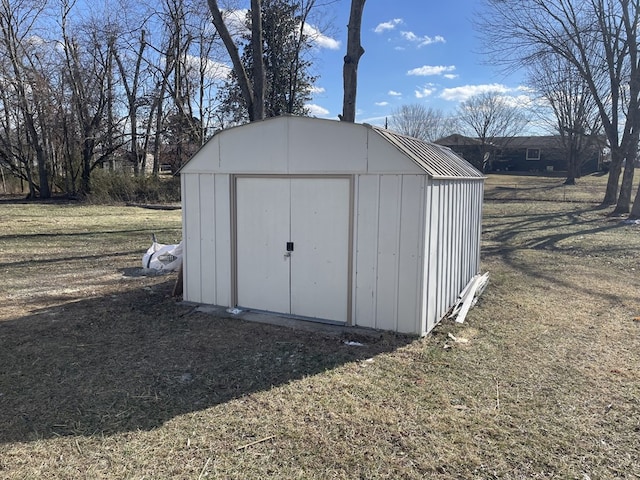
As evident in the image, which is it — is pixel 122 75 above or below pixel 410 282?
above

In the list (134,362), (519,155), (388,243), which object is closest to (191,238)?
(134,362)

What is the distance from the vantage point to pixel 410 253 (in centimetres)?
513

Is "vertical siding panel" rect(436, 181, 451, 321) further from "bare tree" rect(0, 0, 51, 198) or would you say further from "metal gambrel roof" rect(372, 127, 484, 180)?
"bare tree" rect(0, 0, 51, 198)

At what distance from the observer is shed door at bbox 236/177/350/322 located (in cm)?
554

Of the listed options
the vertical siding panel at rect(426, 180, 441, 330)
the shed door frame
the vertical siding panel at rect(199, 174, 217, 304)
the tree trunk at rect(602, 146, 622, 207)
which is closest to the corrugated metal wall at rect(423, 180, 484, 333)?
the vertical siding panel at rect(426, 180, 441, 330)

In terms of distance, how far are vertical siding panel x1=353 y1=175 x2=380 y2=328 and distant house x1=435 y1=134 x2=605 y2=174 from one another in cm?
4700

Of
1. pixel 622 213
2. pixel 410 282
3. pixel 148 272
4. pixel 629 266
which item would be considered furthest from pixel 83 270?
pixel 622 213

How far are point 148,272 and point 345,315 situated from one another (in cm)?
454

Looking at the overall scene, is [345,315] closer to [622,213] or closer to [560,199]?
[622,213]

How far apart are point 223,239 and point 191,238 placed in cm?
56

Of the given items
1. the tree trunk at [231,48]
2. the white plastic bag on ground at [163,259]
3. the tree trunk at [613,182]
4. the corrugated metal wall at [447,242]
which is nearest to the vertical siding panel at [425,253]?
the corrugated metal wall at [447,242]

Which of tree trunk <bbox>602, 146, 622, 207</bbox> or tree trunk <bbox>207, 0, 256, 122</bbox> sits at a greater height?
tree trunk <bbox>207, 0, 256, 122</bbox>

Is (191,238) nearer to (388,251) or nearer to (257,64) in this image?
(388,251)

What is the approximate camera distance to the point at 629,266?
9625 millimetres
